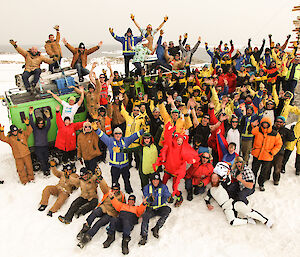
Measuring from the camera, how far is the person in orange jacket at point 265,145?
5.84 meters

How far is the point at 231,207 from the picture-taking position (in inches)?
219

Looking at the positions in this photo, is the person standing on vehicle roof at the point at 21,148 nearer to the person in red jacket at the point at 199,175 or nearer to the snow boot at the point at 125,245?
the snow boot at the point at 125,245

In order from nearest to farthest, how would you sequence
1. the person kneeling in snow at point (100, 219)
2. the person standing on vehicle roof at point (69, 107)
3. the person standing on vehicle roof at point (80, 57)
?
1. the person kneeling in snow at point (100, 219)
2. the person standing on vehicle roof at point (69, 107)
3. the person standing on vehicle roof at point (80, 57)

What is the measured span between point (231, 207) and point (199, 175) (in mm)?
1087

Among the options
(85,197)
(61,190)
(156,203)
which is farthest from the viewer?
(61,190)

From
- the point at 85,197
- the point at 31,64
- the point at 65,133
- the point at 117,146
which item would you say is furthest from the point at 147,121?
the point at 31,64

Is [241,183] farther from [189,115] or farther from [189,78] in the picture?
[189,78]

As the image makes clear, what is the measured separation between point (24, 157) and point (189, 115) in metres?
5.21

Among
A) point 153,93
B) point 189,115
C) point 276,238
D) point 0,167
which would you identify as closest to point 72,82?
point 153,93

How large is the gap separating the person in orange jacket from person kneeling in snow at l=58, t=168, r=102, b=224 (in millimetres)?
4319

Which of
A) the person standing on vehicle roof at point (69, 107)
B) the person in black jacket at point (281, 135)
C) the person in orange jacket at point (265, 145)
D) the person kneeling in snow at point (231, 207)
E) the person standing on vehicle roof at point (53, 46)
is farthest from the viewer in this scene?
the person standing on vehicle roof at point (53, 46)

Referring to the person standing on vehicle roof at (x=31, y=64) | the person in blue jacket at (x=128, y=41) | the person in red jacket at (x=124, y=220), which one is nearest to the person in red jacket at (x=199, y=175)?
the person in red jacket at (x=124, y=220)

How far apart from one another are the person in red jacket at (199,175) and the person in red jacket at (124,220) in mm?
1514

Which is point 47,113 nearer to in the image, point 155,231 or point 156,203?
point 156,203
